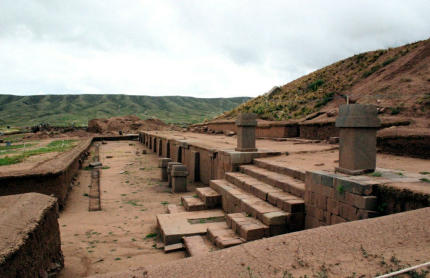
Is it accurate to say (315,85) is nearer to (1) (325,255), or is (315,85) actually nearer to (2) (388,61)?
(2) (388,61)

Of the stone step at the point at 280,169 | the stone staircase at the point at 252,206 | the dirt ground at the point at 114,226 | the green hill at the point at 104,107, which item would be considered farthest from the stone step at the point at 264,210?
the green hill at the point at 104,107

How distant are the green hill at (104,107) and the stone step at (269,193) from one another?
233ft

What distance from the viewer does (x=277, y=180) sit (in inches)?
255

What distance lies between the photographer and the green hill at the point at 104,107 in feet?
274

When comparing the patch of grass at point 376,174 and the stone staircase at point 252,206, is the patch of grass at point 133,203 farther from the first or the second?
the patch of grass at point 376,174

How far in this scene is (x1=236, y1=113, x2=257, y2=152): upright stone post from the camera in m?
8.93

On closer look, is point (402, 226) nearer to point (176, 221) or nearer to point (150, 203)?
point (176, 221)

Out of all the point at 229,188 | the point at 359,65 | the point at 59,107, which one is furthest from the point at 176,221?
the point at 59,107

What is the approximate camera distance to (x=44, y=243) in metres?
3.91

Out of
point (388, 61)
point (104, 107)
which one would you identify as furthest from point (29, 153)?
point (104, 107)

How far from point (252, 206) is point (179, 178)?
15.9ft

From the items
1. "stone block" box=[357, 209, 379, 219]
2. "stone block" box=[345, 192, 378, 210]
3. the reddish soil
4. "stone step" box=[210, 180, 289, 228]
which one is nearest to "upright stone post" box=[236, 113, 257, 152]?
"stone step" box=[210, 180, 289, 228]

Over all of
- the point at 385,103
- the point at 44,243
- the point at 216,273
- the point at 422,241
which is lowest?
the point at 44,243

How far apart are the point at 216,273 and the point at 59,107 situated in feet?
349
